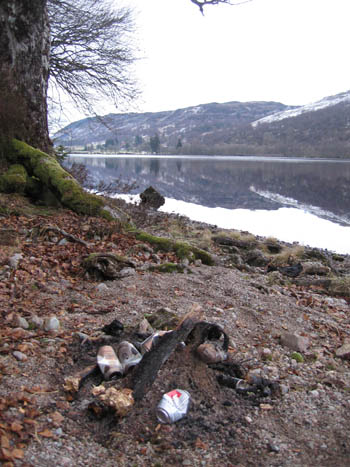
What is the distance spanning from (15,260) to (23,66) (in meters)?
5.45

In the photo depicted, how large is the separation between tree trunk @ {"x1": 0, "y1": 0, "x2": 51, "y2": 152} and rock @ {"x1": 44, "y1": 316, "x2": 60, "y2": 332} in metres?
6.07

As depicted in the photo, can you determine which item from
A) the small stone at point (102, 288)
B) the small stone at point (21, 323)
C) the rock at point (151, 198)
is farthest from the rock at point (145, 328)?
the rock at point (151, 198)

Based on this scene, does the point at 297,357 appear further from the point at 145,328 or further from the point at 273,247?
the point at 273,247

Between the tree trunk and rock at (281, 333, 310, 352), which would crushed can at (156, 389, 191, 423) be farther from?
the tree trunk

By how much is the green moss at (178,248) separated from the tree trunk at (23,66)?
3693 millimetres

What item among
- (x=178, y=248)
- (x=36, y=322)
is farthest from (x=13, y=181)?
(x=36, y=322)

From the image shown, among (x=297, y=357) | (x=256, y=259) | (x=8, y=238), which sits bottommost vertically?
(x=256, y=259)

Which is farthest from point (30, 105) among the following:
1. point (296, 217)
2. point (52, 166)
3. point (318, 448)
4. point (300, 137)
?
point (300, 137)

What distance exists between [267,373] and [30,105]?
7.77 metres

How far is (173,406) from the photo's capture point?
259 cm

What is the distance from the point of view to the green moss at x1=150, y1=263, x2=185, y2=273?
6.01m

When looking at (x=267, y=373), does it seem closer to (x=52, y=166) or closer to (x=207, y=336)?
(x=207, y=336)

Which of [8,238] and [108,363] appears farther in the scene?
[8,238]

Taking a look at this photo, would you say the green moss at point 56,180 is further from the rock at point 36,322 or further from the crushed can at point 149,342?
the crushed can at point 149,342
